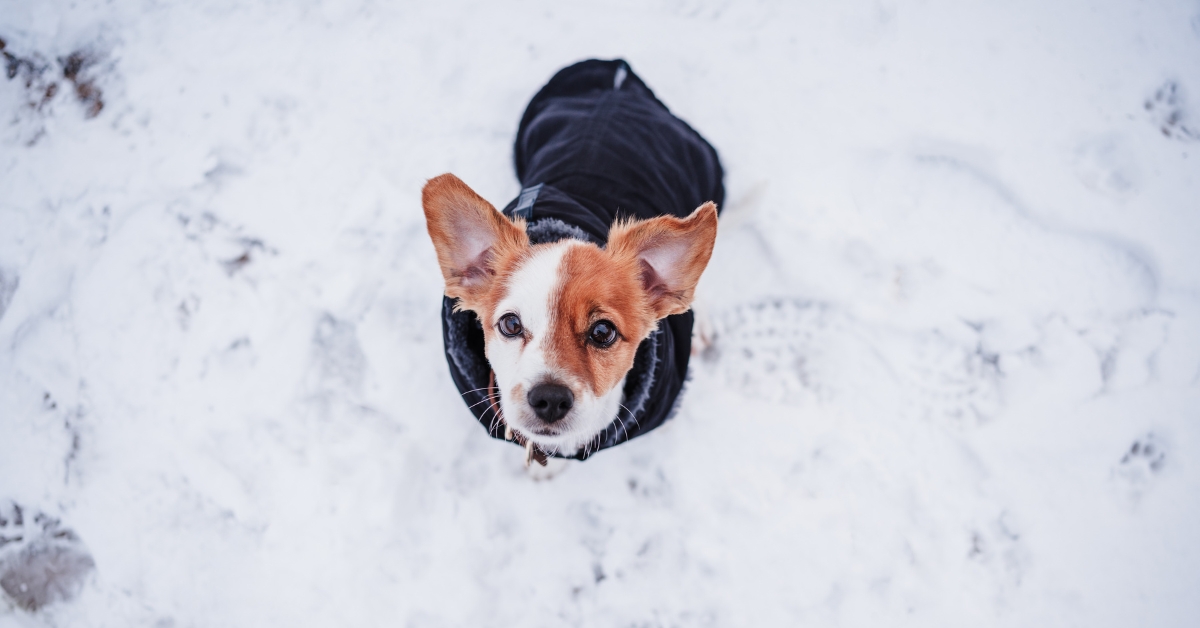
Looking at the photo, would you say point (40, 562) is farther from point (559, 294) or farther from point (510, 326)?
point (559, 294)

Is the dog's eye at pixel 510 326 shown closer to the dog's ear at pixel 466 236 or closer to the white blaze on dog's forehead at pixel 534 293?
the white blaze on dog's forehead at pixel 534 293

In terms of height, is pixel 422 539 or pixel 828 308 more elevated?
pixel 828 308

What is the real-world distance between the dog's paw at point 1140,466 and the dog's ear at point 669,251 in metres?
2.62

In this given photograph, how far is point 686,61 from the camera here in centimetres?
347

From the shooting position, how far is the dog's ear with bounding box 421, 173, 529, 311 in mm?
1683

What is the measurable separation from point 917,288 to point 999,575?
4.93 ft

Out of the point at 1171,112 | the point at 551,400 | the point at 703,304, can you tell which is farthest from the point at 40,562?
the point at 1171,112

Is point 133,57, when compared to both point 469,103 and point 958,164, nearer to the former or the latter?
point 469,103

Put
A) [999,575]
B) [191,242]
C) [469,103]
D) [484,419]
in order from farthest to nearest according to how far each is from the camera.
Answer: [469,103]
[191,242]
[999,575]
[484,419]

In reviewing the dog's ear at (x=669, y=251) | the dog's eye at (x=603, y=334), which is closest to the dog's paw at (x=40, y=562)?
the dog's eye at (x=603, y=334)

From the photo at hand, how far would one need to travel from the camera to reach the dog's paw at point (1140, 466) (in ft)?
8.83

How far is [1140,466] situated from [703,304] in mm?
2373

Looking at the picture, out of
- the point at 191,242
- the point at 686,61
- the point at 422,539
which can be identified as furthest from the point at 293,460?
the point at 686,61

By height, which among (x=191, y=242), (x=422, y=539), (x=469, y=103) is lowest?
(x=422, y=539)
